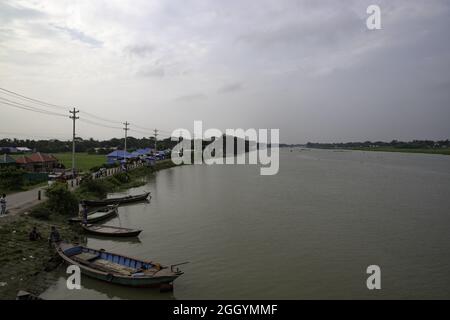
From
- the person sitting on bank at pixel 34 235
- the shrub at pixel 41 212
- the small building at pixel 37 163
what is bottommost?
the person sitting on bank at pixel 34 235

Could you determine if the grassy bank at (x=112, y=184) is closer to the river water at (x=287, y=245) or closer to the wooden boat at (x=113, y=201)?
the wooden boat at (x=113, y=201)

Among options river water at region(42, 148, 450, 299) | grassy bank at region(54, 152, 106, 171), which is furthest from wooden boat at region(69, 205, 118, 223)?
grassy bank at region(54, 152, 106, 171)

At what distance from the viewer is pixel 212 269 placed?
14.7 meters

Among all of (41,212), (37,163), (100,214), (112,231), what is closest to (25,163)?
(37,163)

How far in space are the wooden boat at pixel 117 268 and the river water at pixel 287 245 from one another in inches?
17.3

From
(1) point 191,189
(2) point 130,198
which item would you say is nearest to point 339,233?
(2) point 130,198

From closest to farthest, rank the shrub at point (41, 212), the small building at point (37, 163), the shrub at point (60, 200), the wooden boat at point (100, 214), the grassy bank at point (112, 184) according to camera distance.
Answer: the shrub at point (41, 212) < the wooden boat at point (100, 214) < the shrub at point (60, 200) < the grassy bank at point (112, 184) < the small building at point (37, 163)

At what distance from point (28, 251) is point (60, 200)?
7.78 metres

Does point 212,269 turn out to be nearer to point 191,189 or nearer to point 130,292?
point 130,292

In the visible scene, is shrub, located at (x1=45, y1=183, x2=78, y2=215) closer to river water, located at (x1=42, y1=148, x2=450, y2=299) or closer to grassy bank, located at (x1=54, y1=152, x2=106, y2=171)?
river water, located at (x1=42, y1=148, x2=450, y2=299)

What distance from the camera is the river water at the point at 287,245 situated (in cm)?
1294

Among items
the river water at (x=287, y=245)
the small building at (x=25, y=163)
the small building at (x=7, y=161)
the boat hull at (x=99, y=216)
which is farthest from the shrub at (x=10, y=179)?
the small building at (x=25, y=163)

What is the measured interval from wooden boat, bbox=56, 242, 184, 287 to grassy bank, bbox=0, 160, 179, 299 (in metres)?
0.83
